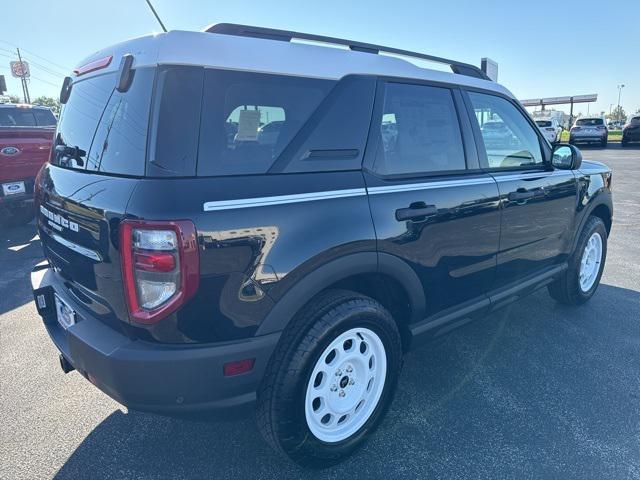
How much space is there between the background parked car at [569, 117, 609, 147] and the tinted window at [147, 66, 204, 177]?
994 inches

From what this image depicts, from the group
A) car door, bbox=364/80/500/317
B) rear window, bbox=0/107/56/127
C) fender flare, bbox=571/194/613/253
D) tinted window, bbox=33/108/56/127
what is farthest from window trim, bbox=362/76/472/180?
tinted window, bbox=33/108/56/127

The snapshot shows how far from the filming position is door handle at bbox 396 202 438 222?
7.38ft

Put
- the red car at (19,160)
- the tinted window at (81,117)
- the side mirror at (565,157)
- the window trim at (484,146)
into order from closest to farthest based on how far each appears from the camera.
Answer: the tinted window at (81,117), the window trim at (484,146), the side mirror at (565,157), the red car at (19,160)

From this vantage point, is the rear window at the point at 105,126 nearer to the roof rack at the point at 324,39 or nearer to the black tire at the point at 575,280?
the roof rack at the point at 324,39

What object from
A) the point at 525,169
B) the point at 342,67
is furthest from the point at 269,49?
the point at 525,169

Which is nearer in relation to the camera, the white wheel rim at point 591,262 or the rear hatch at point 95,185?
the rear hatch at point 95,185

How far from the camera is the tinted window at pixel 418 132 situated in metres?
2.35

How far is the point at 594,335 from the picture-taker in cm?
354

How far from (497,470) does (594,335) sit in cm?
196

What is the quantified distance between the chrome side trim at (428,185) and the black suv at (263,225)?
15mm

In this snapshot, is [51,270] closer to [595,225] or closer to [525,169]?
[525,169]

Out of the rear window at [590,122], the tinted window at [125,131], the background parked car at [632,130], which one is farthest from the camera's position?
the rear window at [590,122]

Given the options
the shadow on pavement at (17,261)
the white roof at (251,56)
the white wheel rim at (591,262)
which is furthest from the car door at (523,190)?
the shadow on pavement at (17,261)

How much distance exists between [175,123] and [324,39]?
103 cm
